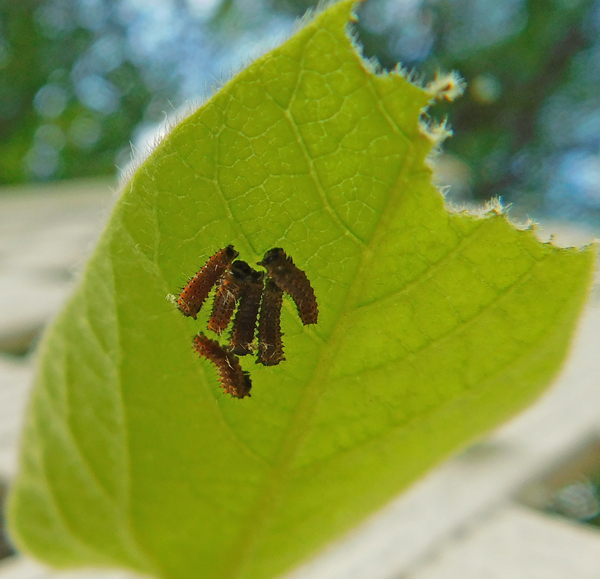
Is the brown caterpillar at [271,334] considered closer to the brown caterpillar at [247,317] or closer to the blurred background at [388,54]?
the brown caterpillar at [247,317]

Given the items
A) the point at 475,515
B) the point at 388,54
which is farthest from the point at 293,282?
the point at 388,54

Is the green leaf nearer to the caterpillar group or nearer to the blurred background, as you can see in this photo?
the caterpillar group

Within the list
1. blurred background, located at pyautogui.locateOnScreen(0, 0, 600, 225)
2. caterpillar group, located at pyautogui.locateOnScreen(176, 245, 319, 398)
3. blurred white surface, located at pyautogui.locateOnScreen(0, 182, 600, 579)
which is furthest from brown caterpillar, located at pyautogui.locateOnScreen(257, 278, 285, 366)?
blurred background, located at pyautogui.locateOnScreen(0, 0, 600, 225)

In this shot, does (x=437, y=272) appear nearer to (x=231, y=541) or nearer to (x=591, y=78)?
(x=231, y=541)

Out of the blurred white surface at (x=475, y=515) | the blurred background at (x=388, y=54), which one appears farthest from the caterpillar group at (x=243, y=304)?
the blurred background at (x=388, y=54)

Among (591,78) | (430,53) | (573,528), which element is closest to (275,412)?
(573,528)
